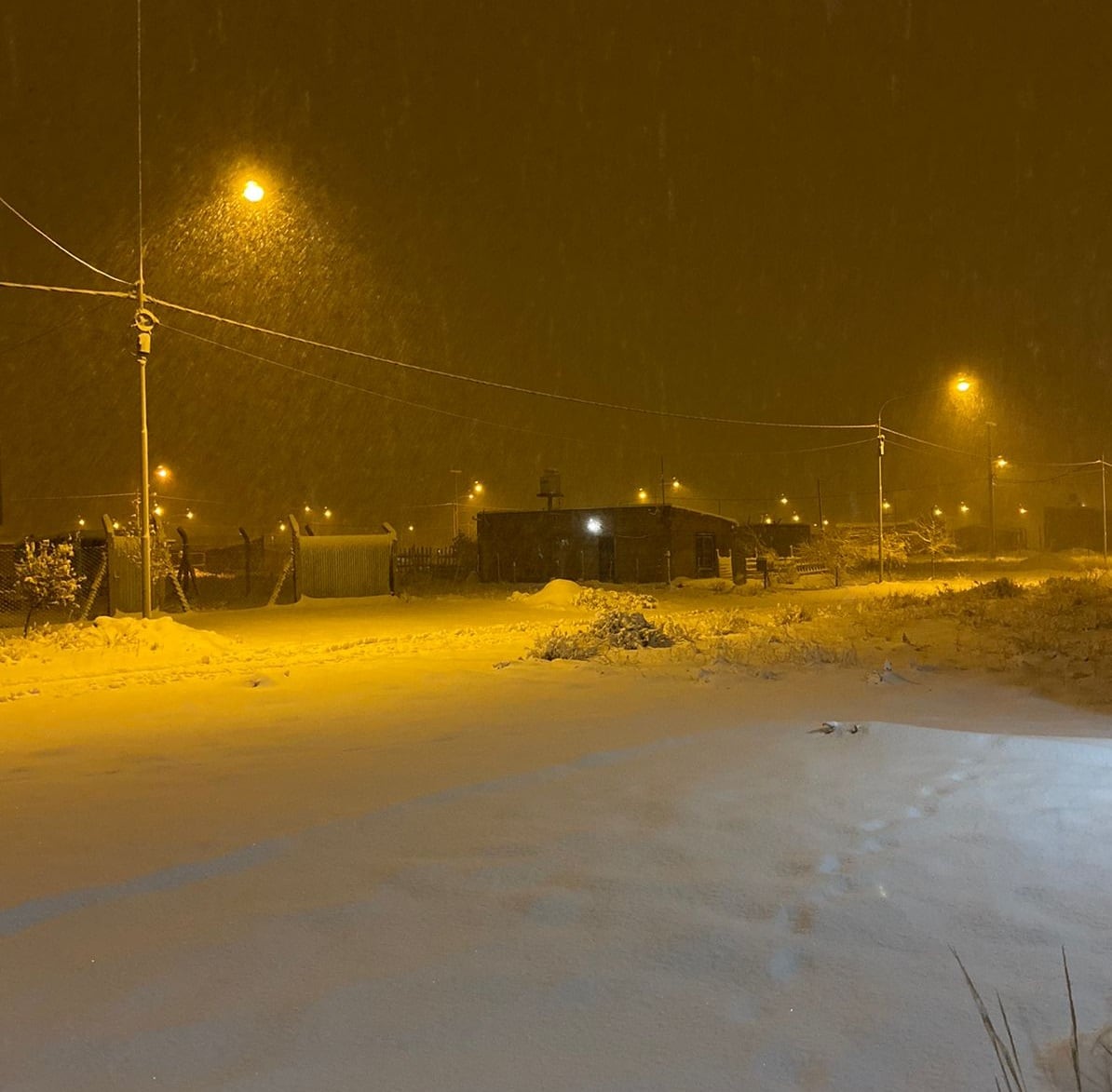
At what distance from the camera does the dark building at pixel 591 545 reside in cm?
3794

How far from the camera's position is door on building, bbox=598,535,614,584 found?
3822cm

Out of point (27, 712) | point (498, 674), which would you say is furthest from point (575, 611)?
point (27, 712)

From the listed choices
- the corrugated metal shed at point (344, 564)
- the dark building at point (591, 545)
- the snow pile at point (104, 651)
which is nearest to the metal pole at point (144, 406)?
the snow pile at point (104, 651)

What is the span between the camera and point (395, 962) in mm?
3135

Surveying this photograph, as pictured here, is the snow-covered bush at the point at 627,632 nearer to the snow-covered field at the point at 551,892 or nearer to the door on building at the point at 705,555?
the snow-covered field at the point at 551,892

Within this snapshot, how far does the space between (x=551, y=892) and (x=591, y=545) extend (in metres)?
34.8

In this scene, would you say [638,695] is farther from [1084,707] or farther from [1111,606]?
[1111,606]

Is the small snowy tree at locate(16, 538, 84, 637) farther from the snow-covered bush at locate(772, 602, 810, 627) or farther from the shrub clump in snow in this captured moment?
the snow-covered bush at locate(772, 602, 810, 627)

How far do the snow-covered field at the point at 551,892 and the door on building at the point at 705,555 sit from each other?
33210 millimetres

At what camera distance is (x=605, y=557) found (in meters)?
38.4

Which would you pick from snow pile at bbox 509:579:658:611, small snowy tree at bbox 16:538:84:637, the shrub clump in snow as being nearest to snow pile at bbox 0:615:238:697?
small snowy tree at bbox 16:538:84:637

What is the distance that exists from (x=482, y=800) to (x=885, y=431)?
33073 mm

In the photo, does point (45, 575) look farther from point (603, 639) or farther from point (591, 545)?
point (591, 545)

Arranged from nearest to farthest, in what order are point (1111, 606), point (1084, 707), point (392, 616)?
point (1084, 707) < point (1111, 606) < point (392, 616)
